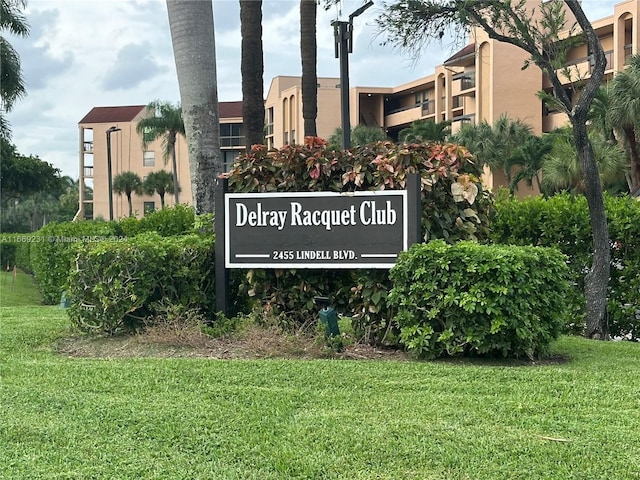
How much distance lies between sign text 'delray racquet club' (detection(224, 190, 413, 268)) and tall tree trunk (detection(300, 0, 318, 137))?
974 centimetres

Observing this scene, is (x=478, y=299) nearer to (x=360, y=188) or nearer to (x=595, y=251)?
(x=360, y=188)

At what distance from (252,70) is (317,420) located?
1006cm

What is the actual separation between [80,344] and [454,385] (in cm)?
402

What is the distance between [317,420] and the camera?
484 centimetres

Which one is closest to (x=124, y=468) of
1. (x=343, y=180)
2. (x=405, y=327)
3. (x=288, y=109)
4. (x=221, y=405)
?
(x=221, y=405)

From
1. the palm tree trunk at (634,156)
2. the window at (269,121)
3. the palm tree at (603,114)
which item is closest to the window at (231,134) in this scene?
the window at (269,121)

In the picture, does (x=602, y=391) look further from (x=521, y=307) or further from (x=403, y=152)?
(x=403, y=152)

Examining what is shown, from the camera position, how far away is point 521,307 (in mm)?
6547

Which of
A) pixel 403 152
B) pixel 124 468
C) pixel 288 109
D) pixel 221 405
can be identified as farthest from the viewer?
pixel 288 109

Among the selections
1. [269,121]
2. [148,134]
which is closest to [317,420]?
[148,134]

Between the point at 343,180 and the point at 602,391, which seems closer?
the point at 602,391

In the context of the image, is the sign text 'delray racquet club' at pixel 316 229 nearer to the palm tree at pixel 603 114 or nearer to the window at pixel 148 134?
the palm tree at pixel 603 114

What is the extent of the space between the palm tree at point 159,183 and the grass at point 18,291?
49565 millimetres

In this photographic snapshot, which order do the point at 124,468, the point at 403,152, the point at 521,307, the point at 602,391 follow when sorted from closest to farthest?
the point at 124,468 < the point at 602,391 < the point at 521,307 < the point at 403,152
